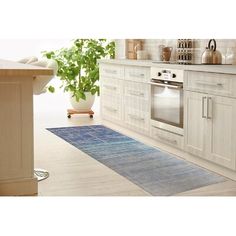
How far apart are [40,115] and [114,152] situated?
2780 millimetres

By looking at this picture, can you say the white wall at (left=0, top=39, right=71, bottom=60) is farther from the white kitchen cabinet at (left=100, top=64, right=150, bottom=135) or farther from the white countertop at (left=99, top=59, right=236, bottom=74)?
the white countertop at (left=99, top=59, right=236, bottom=74)

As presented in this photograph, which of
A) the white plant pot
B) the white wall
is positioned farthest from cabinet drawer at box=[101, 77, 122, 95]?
the white wall

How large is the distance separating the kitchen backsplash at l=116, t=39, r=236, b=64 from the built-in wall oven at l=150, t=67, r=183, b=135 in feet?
1.79

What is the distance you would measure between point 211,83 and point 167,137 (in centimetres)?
90

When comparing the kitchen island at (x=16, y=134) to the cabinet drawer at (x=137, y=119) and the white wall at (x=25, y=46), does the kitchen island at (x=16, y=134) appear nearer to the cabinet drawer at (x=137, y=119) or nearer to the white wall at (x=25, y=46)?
the cabinet drawer at (x=137, y=119)

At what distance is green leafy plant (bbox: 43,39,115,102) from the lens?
23.3 feet

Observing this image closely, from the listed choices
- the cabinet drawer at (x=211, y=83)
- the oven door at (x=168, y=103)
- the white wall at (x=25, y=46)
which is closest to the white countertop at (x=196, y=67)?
the cabinet drawer at (x=211, y=83)

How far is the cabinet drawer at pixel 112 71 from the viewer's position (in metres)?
5.62

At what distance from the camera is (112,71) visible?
19.2ft

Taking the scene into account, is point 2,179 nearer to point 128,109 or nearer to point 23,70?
point 23,70

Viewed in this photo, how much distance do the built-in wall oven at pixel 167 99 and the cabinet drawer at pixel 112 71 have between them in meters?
0.80

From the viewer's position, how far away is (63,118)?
702 centimetres
